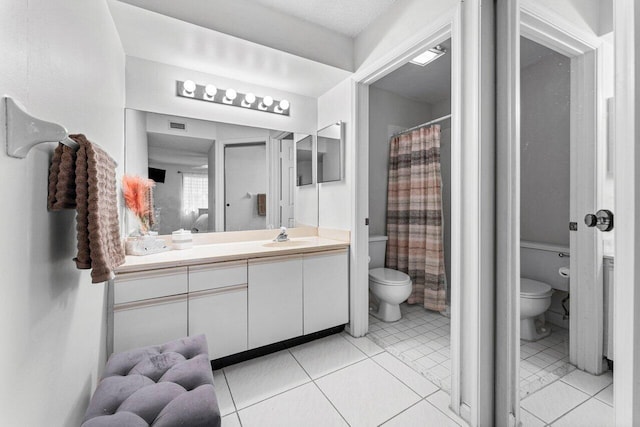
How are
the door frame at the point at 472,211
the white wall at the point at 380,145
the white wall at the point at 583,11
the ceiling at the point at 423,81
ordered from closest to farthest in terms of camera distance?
the white wall at the point at 583,11
the door frame at the point at 472,211
the ceiling at the point at 423,81
the white wall at the point at 380,145

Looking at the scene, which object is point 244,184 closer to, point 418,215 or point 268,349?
point 268,349

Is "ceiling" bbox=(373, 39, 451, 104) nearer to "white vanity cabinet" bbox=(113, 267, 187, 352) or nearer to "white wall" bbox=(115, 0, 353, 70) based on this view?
"white wall" bbox=(115, 0, 353, 70)

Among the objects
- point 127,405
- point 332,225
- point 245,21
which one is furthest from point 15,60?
point 332,225

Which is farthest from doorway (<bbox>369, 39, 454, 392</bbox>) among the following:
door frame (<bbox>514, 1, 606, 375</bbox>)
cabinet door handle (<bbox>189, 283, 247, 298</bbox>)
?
cabinet door handle (<bbox>189, 283, 247, 298</bbox>)

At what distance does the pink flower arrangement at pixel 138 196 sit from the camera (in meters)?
1.75

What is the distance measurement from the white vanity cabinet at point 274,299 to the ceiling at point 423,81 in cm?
224

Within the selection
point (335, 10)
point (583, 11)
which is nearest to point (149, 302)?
point (335, 10)

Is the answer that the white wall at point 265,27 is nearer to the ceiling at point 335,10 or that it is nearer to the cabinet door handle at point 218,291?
the ceiling at point 335,10

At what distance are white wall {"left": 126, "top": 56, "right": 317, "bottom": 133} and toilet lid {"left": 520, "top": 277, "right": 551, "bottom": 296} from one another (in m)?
2.17

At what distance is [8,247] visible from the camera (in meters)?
0.59

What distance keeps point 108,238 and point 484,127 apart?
1748 millimetres

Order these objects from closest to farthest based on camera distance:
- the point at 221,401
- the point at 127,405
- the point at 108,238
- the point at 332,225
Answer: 1. the point at 127,405
2. the point at 108,238
3. the point at 221,401
4. the point at 332,225

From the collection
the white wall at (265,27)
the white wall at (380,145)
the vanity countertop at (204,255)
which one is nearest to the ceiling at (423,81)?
the white wall at (380,145)

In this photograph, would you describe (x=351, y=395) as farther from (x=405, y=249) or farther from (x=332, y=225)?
(x=405, y=249)
